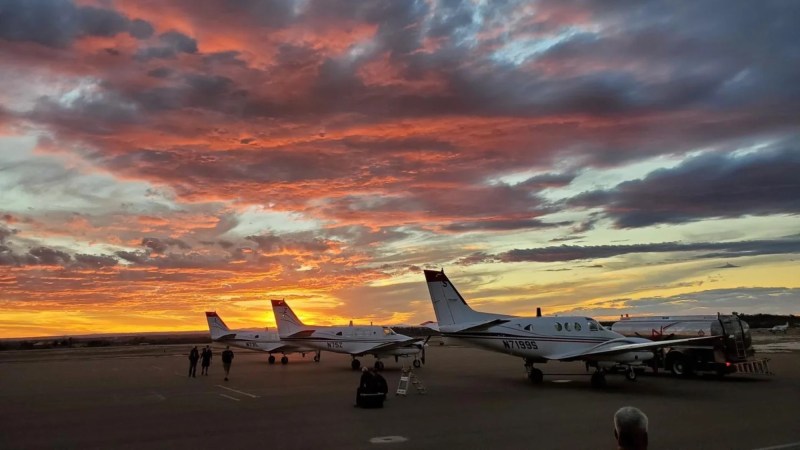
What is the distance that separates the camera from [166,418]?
1616 cm

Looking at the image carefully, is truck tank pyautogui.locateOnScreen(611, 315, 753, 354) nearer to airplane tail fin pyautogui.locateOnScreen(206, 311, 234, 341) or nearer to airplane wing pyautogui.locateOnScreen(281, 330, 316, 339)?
airplane wing pyautogui.locateOnScreen(281, 330, 316, 339)

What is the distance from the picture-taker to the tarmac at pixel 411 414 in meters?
12.2

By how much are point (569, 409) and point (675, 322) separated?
46.1 feet

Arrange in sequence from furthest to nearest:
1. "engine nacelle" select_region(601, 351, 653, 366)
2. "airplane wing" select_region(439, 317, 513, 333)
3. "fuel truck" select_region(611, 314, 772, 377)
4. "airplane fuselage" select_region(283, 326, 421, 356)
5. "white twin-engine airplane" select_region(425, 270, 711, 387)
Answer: "airplane fuselage" select_region(283, 326, 421, 356), "airplane wing" select_region(439, 317, 513, 333), "fuel truck" select_region(611, 314, 772, 377), "white twin-engine airplane" select_region(425, 270, 711, 387), "engine nacelle" select_region(601, 351, 653, 366)

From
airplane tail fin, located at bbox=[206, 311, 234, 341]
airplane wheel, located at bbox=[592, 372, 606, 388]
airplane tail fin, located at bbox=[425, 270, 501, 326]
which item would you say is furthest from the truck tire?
airplane tail fin, located at bbox=[206, 311, 234, 341]

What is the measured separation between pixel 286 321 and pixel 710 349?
27508 millimetres

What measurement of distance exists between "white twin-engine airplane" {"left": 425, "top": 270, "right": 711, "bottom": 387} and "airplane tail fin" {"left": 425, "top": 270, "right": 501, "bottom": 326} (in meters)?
0.25

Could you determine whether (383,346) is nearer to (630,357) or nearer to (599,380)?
(599,380)

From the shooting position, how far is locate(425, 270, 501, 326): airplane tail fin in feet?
90.4

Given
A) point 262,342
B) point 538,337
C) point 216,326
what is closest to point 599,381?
point 538,337

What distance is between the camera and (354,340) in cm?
3684

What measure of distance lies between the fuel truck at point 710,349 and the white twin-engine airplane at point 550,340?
2.44 m

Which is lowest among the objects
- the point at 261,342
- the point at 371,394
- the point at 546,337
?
the point at 371,394

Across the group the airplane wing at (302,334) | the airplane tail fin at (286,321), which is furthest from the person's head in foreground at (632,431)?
the airplane tail fin at (286,321)
